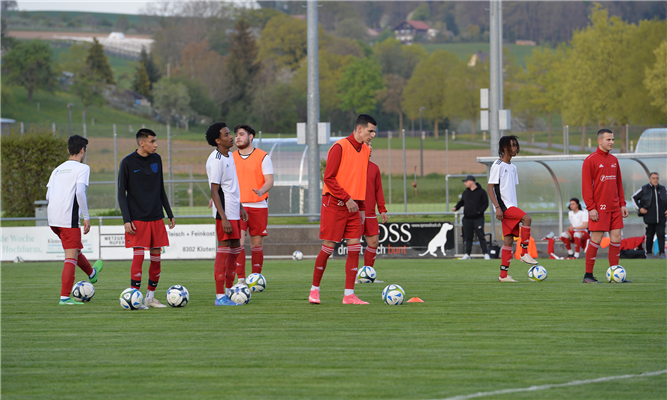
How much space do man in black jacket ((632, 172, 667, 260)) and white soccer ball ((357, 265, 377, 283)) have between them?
8.83m

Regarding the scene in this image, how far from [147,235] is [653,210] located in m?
13.1

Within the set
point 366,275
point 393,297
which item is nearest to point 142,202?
point 393,297

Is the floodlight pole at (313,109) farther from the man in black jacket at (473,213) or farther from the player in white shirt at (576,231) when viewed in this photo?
the player in white shirt at (576,231)

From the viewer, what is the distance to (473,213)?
17.3 metres

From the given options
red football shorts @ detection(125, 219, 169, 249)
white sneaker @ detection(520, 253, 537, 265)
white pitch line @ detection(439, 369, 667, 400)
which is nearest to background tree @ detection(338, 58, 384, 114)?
white sneaker @ detection(520, 253, 537, 265)

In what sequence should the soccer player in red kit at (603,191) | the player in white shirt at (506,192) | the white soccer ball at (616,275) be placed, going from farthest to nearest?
the player in white shirt at (506,192) < the white soccer ball at (616,275) < the soccer player in red kit at (603,191)

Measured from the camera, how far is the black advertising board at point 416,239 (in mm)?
18094

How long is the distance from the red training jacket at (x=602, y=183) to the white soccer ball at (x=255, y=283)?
5007mm

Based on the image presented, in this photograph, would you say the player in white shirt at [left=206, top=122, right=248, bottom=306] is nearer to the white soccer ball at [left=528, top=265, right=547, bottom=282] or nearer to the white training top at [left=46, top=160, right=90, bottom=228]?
the white training top at [left=46, top=160, right=90, bottom=228]

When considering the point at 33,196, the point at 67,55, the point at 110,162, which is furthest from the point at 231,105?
the point at 33,196

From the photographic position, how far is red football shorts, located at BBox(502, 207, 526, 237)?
11.0 metres

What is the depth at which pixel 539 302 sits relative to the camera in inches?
347

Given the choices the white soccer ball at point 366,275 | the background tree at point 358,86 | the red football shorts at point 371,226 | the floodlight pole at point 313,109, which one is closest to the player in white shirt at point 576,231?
the floodlight pole at point 313,109

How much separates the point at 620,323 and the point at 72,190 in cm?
682
